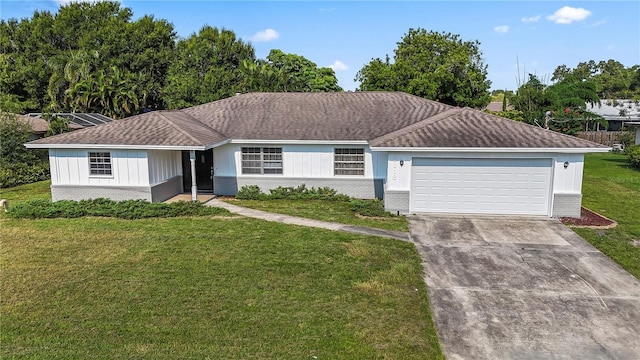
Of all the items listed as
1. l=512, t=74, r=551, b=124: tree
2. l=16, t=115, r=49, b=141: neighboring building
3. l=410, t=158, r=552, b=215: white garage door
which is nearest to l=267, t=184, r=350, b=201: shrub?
l=410, t=158, r=552, b=215: white garage door


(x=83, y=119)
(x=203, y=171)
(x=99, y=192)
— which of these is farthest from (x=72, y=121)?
(x=99, y=192)

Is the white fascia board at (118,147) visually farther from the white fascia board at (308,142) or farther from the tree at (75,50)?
the tree at (75,50)

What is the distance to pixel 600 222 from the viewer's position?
564 inches

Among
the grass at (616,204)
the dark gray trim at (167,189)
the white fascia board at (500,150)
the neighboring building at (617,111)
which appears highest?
the neighboring building at (617,111)

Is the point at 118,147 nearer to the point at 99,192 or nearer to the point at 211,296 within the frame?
the point at 99,192

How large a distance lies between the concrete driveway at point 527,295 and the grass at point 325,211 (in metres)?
1.26

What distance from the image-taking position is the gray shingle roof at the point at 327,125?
15328mm

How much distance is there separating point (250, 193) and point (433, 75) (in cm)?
2223

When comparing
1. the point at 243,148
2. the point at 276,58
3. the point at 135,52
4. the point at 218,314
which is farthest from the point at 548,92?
the point at 218,314

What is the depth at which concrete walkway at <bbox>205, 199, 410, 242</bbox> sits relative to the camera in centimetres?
1301

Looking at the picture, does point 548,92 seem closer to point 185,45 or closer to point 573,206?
point 573,206

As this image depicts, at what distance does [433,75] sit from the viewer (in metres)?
35.2

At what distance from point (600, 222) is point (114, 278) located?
555 inches

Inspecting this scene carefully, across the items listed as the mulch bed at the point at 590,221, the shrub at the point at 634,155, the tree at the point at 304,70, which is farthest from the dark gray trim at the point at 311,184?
the tree at the point at 304,70
